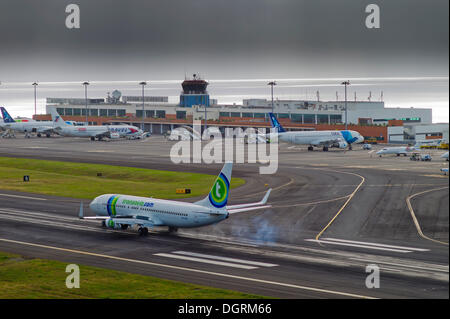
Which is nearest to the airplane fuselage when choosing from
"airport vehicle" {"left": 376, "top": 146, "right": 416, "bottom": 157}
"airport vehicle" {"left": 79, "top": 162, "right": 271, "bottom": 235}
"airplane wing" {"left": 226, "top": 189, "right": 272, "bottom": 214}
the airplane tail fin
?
"airport vehicle" {"left": 79, "top": 162, "right": 271, "bottom": 235}

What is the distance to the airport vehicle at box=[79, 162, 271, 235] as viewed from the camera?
232 ft

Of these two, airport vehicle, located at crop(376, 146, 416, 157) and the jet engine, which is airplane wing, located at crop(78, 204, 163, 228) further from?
airport vehicle, located at crop(376, 146, 416, 157)

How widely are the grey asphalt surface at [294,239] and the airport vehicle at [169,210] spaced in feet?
6.25

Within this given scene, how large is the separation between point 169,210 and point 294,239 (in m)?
15.5

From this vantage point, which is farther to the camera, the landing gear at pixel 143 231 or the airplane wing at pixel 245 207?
the landing gear at pixel 143 231

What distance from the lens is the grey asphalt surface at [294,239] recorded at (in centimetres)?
5656

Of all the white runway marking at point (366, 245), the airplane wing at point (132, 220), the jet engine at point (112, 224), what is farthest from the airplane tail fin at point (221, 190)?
the jet engine at point (112, 224)

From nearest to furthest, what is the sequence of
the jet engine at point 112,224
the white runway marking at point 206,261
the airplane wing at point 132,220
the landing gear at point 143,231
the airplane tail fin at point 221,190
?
1. the white runway marking at point 206,261
2. the airplane tail fin at point 221,190
3. the airplane wing at point 132,220
4. the landing gear at point 143,231
5. the jet engine at point 112,224

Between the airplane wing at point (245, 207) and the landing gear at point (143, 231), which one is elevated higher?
the airplane wing at point (245, 207)

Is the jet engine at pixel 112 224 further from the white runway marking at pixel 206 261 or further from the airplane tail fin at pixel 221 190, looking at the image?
the airplane tail fin at pixel 221 190

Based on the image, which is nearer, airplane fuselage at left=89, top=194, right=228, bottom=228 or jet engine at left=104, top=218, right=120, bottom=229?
airplane fuselage at left=89, top=194, right=228, bottom=228

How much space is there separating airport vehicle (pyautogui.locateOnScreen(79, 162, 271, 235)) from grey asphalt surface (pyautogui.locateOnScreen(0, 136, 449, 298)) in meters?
1.91

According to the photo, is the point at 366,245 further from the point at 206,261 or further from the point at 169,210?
the point at 169,210
